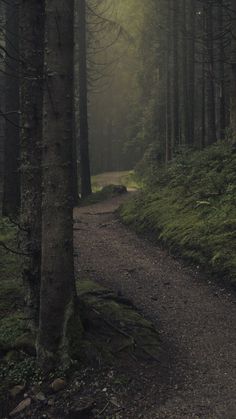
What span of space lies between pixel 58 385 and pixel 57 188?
2.31 metres

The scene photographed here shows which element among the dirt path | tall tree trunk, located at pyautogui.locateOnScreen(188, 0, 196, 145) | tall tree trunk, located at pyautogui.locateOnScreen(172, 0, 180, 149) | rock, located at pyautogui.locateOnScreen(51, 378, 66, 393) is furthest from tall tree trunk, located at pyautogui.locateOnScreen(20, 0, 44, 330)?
tall tree trunk, located at pyautogui.locateOnScreen(188, 0, 196, 145)

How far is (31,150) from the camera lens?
6.15m

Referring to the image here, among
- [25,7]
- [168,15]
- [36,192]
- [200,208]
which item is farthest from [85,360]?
[168,15]

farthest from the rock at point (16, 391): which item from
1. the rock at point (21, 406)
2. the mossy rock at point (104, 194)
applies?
the mossy rock at point (104, 194)

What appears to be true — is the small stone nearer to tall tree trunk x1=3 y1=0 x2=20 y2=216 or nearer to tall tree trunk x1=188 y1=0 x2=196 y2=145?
tall tree trunk x1=3 y1=0 x2=20 y2=216

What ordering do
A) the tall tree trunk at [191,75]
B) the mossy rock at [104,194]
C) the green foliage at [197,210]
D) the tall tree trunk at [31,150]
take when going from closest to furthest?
the tall tree trunk at [31,150] → the green foliage at [197,210] → the mossy rock at [104,194] → the tall tree trunk at [191,75]

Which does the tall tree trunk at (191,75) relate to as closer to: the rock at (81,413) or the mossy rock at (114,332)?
the mossy rock at (114,332)

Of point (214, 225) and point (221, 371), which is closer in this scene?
point (221, 371)

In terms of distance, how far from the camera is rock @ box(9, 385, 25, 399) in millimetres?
5038

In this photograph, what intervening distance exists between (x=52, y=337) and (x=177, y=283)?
12.0ft

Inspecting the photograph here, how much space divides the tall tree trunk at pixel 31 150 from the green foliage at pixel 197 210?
375 cm

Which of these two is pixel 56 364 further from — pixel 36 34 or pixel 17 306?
pixel 36 34

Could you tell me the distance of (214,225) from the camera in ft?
31.9

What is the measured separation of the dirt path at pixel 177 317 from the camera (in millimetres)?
4684
